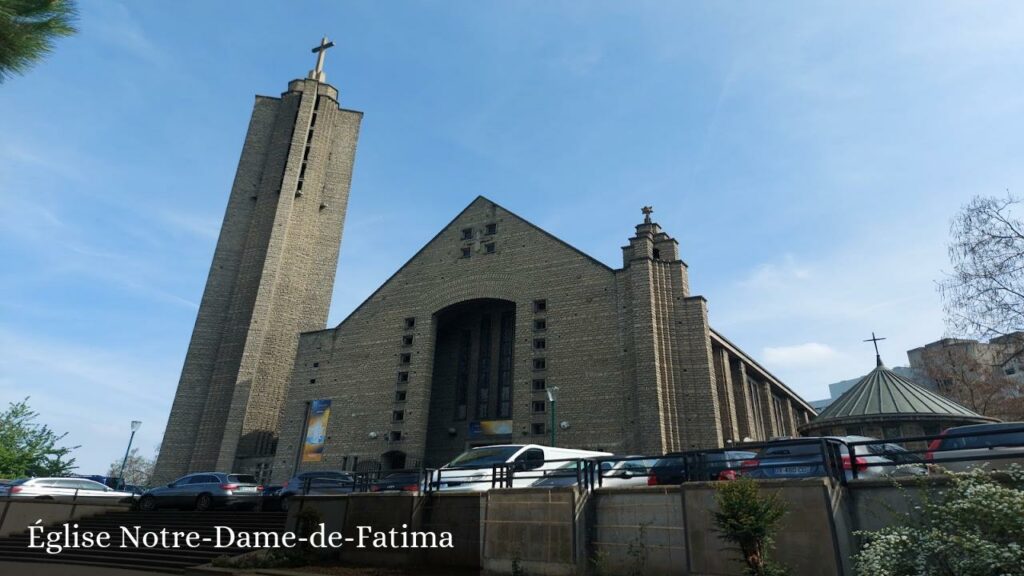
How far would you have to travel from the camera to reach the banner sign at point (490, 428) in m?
29.2

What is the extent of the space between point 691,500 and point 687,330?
1861 cm

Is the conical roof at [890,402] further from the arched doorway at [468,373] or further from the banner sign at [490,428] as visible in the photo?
the arched doorway at [468,373]

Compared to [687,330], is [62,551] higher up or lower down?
lower down

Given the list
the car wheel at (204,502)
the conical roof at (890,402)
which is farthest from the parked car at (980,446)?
the car wheel at (204,502)

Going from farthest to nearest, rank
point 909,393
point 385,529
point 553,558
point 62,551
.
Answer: point 909,393 → point 62,551 → point 385,529 → point 553,558

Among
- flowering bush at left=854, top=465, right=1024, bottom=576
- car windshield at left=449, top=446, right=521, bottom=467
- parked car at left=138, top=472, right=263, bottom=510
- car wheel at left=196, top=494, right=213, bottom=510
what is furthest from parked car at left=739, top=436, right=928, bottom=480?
car wheel at left=196, top=494, right=213, bottom=510

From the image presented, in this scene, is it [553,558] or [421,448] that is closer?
[553,558]

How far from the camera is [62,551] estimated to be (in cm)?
1608

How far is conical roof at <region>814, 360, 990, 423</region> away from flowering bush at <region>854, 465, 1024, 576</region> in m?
17.4

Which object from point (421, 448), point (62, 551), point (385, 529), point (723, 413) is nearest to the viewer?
point (385, 529)

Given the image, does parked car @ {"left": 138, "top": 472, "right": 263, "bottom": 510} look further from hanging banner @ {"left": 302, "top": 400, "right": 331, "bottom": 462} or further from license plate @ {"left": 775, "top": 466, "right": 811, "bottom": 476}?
license plate @ {"left": 775, "top": 466, "right": 811, "bottom": 476}

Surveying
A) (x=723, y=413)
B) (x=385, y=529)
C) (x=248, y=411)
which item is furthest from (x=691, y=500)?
(x=248, y=411)

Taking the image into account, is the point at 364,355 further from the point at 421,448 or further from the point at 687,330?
the point at 687,330

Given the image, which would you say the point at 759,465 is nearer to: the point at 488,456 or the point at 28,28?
the point at 488,456
